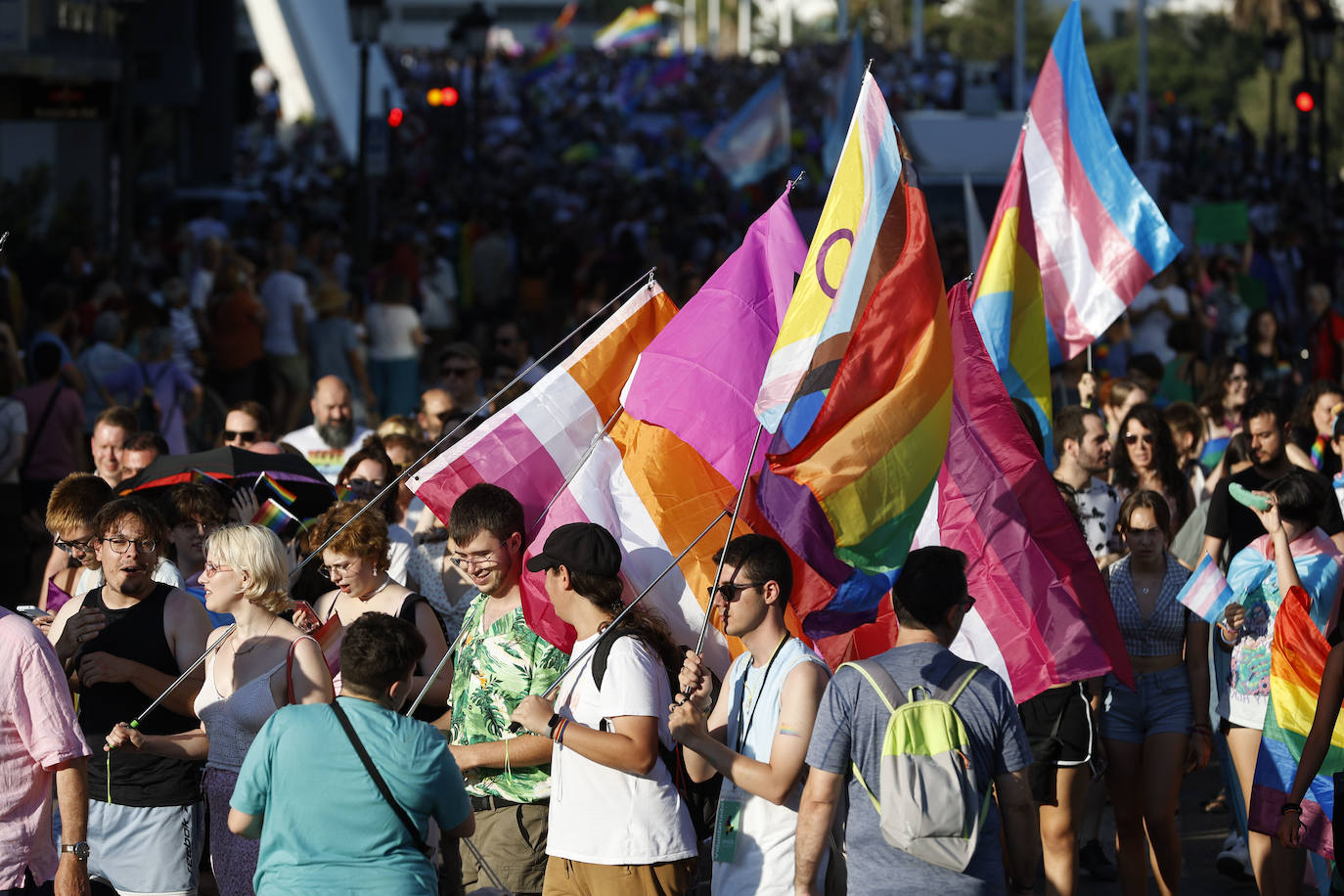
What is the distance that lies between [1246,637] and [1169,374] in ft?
20.7

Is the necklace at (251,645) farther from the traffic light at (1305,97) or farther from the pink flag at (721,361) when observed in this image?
the traffic light at (1305,97)

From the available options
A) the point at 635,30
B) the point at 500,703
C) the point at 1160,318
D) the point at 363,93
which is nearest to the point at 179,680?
the point at 500,703

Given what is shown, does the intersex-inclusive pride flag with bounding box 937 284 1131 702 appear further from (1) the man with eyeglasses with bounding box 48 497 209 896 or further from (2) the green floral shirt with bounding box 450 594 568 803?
(1) the man with eyeglasses with bounding box 48 497 209 896

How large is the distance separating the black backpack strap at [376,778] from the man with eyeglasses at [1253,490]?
371cm

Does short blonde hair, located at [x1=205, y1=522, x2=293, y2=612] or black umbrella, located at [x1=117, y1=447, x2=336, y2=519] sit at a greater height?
short blonde hair, located at [x1=205, y1=522, x2=293, y2=612]

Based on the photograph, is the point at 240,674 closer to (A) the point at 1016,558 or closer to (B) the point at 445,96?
(A) the point at 1016,558

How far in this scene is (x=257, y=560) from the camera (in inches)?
208

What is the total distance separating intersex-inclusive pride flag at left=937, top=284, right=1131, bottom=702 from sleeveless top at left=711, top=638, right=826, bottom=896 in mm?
968

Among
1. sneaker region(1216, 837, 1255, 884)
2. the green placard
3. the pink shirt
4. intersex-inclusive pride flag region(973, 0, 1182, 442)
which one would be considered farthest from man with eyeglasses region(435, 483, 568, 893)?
the green placard

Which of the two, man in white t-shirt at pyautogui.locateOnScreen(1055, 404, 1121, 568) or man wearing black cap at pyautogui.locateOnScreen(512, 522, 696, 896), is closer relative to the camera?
man wearing black cap at pyautogui.locateOnScreen(512, 522, 696, 896)

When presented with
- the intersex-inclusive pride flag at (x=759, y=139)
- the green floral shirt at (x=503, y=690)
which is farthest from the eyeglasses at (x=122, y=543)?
the intersex-inclusive pride flag at (x=759, y=139)

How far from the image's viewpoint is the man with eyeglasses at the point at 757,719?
4.66m

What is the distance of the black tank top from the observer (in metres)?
5.39

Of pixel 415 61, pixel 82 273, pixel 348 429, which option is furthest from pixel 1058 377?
pixel 415 61
